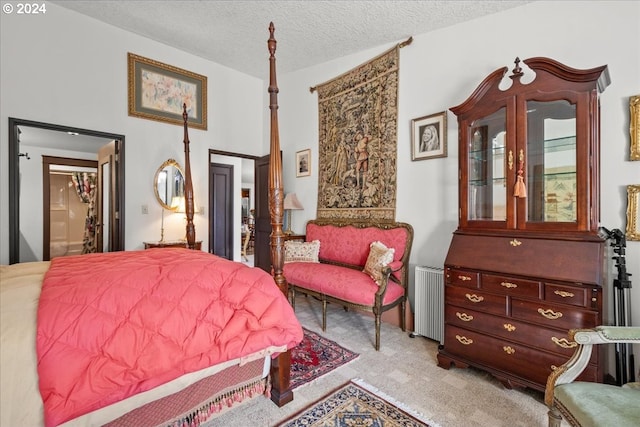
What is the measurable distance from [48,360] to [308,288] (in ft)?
7.30

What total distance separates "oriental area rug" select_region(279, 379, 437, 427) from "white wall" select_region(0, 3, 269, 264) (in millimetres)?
3043

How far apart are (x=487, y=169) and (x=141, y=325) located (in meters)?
2.46

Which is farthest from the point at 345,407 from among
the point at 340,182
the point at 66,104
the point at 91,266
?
the point at 66,104

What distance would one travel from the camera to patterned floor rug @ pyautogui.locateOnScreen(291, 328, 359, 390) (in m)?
2.12

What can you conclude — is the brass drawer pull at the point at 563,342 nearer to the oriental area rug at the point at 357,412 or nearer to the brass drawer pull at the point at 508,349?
the brass drawer pull at the point at 508,349

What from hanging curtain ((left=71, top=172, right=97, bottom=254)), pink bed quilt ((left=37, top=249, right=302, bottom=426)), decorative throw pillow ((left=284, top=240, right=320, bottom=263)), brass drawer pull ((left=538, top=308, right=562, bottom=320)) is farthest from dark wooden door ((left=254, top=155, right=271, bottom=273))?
hanging curtain ((left=71, top=172, right=97, bottom=254))

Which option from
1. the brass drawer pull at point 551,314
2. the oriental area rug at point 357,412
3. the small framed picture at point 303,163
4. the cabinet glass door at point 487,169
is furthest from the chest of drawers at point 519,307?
the small framed picture at point 303,163

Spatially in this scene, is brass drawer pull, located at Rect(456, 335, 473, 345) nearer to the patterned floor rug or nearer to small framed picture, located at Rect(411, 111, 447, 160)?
the patterned floor rug

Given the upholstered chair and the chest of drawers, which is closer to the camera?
the upholstered chair

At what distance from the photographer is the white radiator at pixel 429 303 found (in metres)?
2.68

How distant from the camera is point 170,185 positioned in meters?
3.98

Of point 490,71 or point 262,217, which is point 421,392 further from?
point 262,217

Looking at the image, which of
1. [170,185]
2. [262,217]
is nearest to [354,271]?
[262,217]

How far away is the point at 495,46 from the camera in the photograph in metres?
2.64
